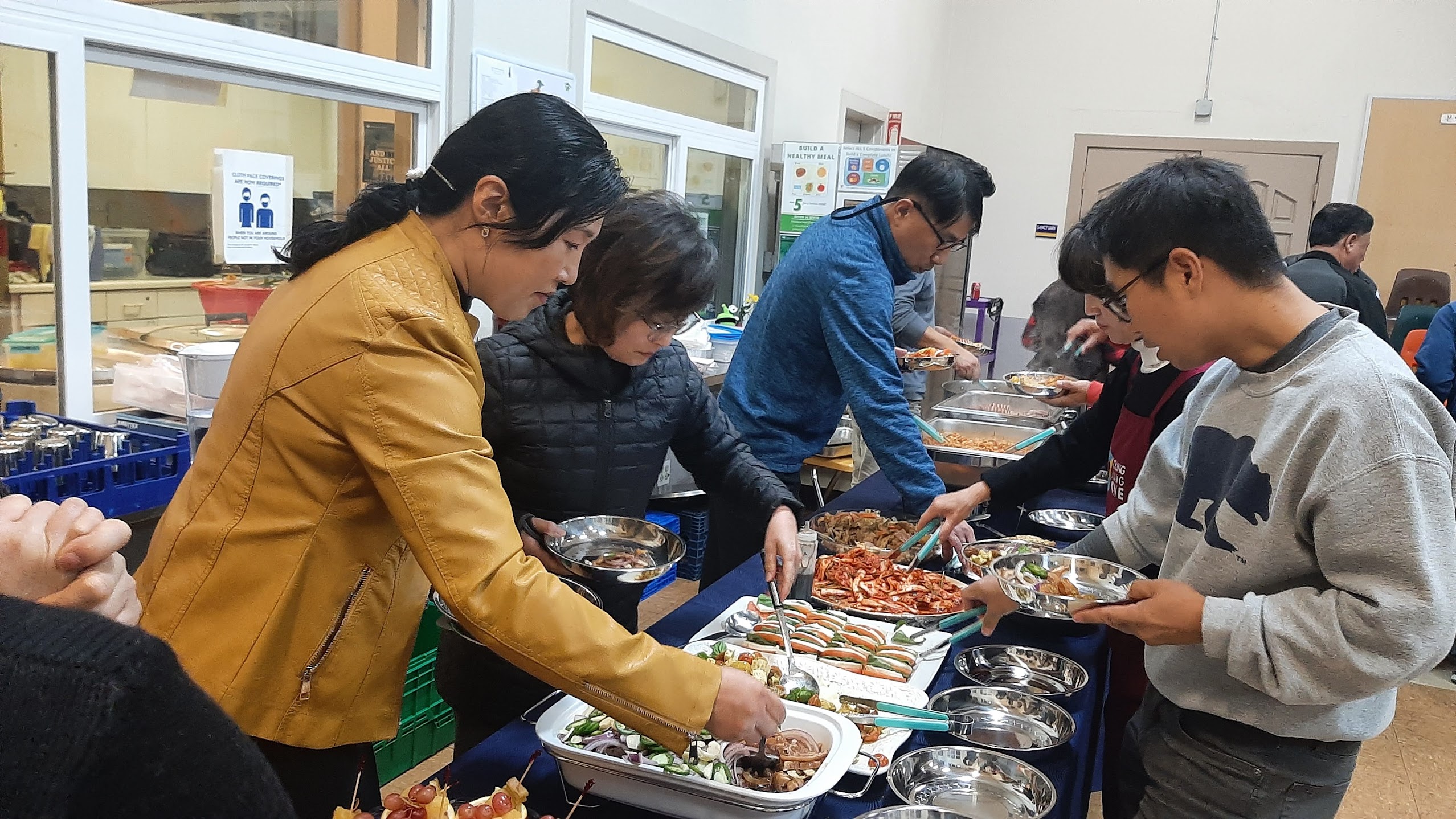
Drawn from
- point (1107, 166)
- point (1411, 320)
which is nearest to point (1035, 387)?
point (1411, 320)

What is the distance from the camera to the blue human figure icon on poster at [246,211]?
9.15 feet

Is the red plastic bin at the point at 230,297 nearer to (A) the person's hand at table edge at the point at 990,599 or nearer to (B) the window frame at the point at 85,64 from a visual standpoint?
(B) the window frame at the point at 85,64

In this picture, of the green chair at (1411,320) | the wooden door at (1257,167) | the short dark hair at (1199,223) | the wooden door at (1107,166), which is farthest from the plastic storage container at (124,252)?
the green chair at (1411,320)

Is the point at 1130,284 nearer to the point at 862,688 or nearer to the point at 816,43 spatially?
the point at 862,688

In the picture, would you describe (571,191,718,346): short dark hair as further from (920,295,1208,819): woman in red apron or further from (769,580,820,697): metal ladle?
(920,295,1208,819): woman in red apron

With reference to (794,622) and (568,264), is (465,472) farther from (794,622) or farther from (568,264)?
(794,622)

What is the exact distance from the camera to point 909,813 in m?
1.15

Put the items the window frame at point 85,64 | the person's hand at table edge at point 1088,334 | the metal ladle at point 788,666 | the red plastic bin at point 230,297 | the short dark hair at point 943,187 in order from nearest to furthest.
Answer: the metal ladle at point 788,666
the window frame at point 85,64
the short dark hair at point 943,187
the red plastic bin at point 230,297
the person's hand at table edge at point 1088,334

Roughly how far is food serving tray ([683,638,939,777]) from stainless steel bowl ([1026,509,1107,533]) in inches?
45.8

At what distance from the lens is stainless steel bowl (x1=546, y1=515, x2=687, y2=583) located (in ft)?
5.32

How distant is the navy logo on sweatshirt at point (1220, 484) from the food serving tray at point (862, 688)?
1.51ft

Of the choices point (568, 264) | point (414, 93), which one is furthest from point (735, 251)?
point (568, 264)

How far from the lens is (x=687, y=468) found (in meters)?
2.04

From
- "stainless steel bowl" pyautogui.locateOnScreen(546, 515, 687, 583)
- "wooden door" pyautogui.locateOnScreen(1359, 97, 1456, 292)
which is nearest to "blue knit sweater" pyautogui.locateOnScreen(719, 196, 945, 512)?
"stainless steel bowl" pyautogui.locateOnScreen(546, 515, 687, 583)
